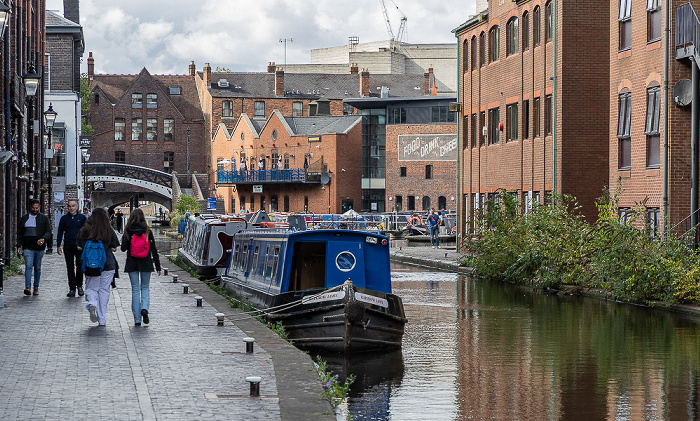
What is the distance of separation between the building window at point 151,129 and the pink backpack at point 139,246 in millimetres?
97792

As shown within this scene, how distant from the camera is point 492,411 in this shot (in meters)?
11.3

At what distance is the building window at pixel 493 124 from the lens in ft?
135

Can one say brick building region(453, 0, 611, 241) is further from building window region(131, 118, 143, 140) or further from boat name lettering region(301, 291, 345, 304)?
building window region(131, 118, 143, 140)

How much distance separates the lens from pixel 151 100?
367 feet

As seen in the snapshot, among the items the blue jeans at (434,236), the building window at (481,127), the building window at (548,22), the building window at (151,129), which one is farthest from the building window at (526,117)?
the building window at (151,129)

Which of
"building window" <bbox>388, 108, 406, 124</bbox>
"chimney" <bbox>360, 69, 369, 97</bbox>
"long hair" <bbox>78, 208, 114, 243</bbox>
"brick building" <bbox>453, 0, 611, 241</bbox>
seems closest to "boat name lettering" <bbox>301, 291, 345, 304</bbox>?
"long hair" <bbox>78, 208, 114, 243</bbox>

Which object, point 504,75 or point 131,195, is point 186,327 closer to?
point 504,75

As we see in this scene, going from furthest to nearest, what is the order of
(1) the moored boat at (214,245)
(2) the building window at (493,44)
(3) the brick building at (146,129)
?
(3) the brick building at (146,129), (2) the building window at (493,44), (1) the moored boat at (214,245)

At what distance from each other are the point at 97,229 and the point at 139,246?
668 mm

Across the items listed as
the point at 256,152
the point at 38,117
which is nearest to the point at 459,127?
the point at 38,117

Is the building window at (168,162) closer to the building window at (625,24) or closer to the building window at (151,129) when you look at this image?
the building window at (151,129)

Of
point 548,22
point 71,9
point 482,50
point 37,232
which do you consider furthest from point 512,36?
point 71,9

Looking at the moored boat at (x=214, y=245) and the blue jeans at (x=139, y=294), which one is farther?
the moored boat at (x=214, y=245)

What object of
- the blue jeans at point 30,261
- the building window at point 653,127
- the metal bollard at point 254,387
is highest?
the building window at point 653,127
